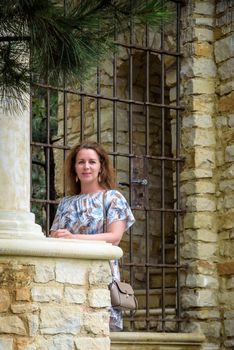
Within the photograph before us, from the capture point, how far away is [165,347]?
732 centimetres

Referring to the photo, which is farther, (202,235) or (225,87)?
(225,87)

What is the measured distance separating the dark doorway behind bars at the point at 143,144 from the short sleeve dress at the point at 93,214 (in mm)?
1343

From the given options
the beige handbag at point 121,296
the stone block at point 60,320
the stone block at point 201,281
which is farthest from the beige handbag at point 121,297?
the stone block at point 201,281

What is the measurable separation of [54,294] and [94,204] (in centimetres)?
58

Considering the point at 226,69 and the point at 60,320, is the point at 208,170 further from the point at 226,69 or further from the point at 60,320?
the point at 60,320

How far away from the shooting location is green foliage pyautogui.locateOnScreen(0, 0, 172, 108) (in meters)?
4.20

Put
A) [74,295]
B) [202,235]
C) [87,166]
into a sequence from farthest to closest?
[202,235] < [87,166] < [74,295]

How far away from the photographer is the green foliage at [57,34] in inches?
165

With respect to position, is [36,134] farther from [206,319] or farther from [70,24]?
[70,24]

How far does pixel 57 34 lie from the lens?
4270mm

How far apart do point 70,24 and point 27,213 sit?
5.27ft

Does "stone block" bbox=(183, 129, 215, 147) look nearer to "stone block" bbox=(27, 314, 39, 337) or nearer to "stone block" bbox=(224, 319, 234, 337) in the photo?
"stone block" bbox=(224, 319, 234, 337)

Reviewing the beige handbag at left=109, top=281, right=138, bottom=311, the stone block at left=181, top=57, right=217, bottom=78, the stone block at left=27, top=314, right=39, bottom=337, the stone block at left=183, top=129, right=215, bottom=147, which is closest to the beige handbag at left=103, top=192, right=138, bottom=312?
the beige handbag at left=109, top=281, right=138, bottom=311

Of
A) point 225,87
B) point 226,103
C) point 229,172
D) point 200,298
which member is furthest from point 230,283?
point 225,87
